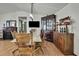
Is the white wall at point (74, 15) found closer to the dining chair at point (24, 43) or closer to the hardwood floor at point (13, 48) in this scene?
the hardwood floor at point (13, 48)

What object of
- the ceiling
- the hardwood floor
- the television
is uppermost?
the ceiling

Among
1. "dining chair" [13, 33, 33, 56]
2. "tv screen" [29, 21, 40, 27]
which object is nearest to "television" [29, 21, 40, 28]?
"tv screen" [29, 21, 40, 27]

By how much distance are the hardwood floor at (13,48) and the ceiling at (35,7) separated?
595 mm

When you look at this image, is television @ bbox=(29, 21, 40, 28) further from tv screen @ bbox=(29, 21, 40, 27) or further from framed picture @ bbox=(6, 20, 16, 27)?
framed picture @ bbox=(6, 20, 16, 27)

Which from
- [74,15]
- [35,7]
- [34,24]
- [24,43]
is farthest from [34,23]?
[74,15]

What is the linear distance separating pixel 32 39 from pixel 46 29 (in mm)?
338

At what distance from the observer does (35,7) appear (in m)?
2.44

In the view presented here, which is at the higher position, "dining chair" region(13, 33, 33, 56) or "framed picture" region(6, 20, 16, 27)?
"framed picture" region(6, 20, 16, 27)

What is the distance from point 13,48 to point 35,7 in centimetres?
88

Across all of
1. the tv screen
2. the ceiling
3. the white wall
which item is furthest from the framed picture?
the white wall

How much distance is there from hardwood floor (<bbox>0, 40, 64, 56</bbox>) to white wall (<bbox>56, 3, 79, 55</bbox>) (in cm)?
35

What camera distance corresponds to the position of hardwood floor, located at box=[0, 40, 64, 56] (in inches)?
96.2

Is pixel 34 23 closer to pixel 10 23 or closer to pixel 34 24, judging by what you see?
pixel 34 24

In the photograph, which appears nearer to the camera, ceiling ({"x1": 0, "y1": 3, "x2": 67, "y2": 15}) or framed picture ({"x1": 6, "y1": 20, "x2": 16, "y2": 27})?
ceiling ({"x1": 0, "y1": 3, "x2": 67, "y2": 15})
